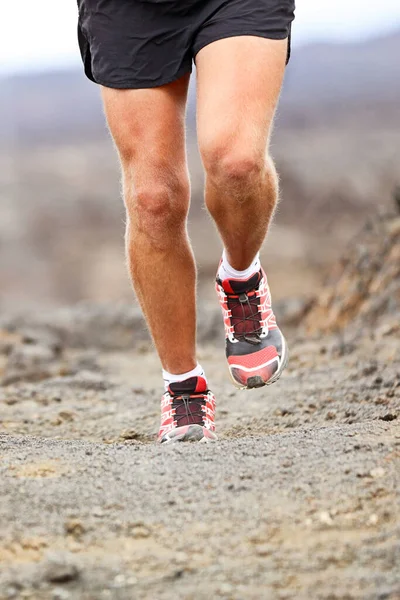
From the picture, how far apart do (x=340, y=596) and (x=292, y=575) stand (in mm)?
145

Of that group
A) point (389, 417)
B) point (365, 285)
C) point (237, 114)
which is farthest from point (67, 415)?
point (365, 285)

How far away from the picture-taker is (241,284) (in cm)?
345

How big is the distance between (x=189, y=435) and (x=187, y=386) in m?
0.23

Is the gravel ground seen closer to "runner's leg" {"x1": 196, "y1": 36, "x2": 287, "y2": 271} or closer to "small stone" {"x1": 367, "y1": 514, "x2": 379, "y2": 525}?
"small stone" {"x1": 367, "y1": 514, "x2": 379, "y2": 525}

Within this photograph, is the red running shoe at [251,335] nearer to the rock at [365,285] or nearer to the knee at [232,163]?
the knee at [232,163]

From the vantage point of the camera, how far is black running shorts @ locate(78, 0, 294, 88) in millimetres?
3049

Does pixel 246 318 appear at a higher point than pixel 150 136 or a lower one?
lower

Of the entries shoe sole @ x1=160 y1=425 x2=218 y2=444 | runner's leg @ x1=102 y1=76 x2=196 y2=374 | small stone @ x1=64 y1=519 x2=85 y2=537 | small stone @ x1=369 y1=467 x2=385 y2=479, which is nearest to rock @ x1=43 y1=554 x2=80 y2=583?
small stone @ x1=64 y1=519 x2=85 y2=537

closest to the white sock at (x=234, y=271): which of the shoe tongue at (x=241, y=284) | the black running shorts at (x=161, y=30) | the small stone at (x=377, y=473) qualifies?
the shoe tongue at (x=241, y=284)

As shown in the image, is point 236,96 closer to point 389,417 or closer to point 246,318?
point 246,318

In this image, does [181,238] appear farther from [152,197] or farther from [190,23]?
[190,23]

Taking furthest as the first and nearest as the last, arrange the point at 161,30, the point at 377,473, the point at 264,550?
the point at 161,30
the point at 377,473
the point at 264,550

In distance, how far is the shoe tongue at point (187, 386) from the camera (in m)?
3.41

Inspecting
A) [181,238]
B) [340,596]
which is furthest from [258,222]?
[340,596]
